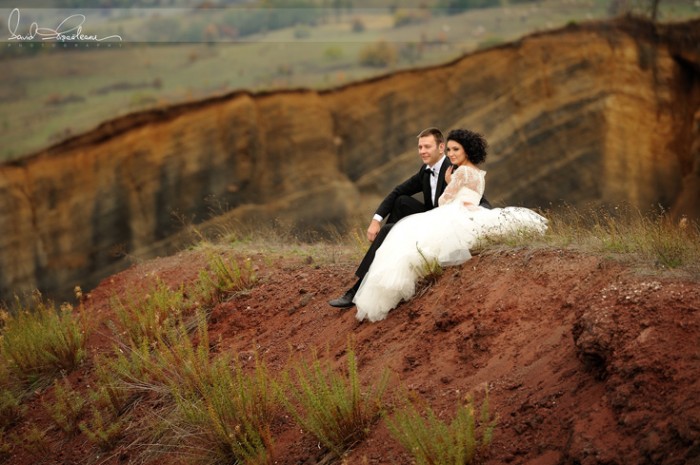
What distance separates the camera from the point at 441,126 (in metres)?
18.1

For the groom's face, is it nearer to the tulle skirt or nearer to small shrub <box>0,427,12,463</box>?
the tulle skirt

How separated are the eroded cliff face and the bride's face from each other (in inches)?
356

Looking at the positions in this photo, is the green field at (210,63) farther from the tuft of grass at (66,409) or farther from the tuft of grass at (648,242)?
the tuft of grass at (648,242)

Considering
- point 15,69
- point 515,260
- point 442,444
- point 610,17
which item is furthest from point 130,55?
point 442,444

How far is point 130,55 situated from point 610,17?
1049cm

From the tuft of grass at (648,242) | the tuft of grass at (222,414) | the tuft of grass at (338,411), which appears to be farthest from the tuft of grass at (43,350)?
the tuft of grass at (648,242)

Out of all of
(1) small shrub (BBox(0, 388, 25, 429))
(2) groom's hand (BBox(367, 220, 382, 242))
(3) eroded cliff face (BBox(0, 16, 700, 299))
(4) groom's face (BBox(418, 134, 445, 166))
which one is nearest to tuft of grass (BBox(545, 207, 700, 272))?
(4) groom's face (BBox(418, 134, 445, 166))

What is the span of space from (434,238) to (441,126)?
436 inches

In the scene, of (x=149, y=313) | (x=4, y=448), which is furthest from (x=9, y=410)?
(x=149, y=313)

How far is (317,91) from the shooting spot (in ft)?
57.9

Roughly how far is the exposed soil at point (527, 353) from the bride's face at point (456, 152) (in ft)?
3.43

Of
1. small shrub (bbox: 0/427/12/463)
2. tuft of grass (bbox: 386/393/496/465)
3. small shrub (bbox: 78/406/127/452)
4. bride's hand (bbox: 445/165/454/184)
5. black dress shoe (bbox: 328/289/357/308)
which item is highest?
bride's hand (bbox: 445/165/454/184)

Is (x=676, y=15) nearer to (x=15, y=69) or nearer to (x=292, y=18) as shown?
(x=292, y=18)

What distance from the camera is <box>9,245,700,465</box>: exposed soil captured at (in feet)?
15.4
